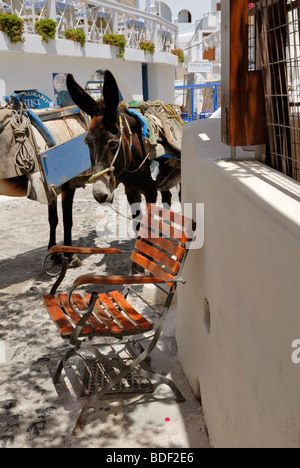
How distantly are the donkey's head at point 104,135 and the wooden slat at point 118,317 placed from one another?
3.55ft

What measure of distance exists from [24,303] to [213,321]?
114 inches

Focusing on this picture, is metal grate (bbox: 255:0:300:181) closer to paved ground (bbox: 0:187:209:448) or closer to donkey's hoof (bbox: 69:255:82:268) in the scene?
paved ground (bbox: 0:187:209:448)

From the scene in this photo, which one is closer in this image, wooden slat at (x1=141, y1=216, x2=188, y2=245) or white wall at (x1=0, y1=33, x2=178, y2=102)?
wooden slat at (x1=141, y1=216, x2=188, y2=245)

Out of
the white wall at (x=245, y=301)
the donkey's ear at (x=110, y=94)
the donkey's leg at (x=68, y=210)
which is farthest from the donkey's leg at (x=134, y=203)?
the white wall at (x=245, y=301)

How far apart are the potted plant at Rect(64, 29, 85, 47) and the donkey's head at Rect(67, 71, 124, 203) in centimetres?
1156

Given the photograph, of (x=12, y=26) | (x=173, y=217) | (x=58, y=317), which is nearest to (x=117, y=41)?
(x=12, y=26)

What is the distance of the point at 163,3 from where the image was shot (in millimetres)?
31891

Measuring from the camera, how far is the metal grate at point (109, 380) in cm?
324

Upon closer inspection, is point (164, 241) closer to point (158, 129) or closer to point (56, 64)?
point (158, 129)

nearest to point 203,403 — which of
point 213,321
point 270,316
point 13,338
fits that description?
point 213,321

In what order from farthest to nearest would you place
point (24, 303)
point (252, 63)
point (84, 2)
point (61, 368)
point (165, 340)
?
point (84, 2) < point (24, 303) < point (165, 340) < point (61, 368) < point (252, 63)

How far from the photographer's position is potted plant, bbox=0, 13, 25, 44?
470 inches

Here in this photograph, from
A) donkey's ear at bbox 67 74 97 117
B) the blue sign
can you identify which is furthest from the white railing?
donkey's ear at bbox 67 74 97 117

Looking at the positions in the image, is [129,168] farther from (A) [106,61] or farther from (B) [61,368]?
(A) [106,61]
